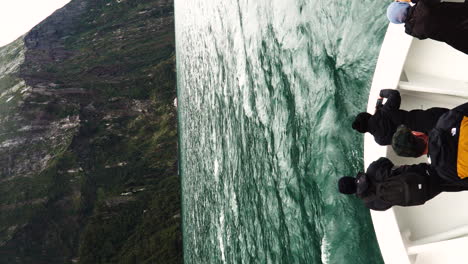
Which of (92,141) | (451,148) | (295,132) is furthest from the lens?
(92,141)

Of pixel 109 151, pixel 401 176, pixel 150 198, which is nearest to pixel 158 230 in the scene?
pixel 150 198

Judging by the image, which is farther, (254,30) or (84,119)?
(84,119)

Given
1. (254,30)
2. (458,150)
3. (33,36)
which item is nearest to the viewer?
(458,150)

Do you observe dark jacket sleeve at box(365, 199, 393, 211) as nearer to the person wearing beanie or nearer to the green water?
the person wearing beanie

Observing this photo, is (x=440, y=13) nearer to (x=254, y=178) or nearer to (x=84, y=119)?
(x=254, y=178)

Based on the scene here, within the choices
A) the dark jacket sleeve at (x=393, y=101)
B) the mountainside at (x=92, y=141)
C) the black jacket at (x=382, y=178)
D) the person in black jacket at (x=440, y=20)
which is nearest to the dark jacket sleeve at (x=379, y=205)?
the black jacket at (x=382, y=178)

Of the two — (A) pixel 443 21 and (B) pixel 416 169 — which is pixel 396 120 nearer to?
(B) pixel 416 169

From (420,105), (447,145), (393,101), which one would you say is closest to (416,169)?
(447,145)

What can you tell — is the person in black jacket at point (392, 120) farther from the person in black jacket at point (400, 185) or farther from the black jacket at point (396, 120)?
the person in black jacket at point (400, 185)
